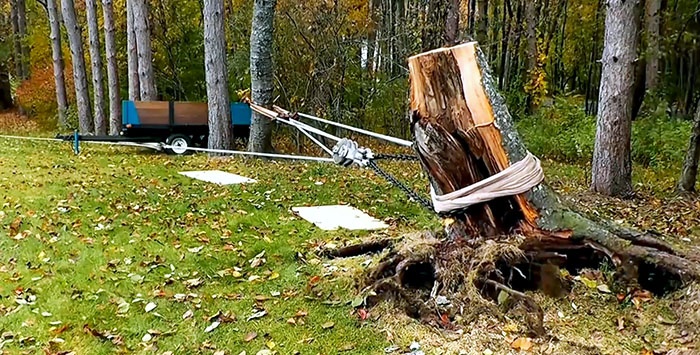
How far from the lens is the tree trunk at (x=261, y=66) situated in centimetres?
719

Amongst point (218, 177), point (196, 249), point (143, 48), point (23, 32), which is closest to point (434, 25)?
point (143, 48)

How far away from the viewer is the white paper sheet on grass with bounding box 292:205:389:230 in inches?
161

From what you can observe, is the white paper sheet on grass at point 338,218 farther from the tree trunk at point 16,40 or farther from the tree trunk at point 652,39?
the tree trunk at point 16,40

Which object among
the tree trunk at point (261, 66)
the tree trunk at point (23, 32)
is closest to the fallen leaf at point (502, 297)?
the tree trunk at point (261, 66)

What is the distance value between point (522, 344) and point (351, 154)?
→ 134cm

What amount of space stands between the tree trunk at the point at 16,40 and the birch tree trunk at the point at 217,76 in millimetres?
11720

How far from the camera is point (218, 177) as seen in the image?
644cm

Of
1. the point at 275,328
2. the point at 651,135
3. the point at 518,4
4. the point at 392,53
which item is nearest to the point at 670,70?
the point at 518,4

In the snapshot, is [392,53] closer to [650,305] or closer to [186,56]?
[186,56]

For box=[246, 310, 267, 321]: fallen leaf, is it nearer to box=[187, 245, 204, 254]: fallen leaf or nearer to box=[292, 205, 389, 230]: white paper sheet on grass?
box=[187, 245, 204, 254]: fallen leaf

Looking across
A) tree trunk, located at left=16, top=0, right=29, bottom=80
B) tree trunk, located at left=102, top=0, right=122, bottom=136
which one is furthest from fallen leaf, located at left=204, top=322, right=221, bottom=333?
tree trunk, located at left=16, top=0, right=29, bottom=80

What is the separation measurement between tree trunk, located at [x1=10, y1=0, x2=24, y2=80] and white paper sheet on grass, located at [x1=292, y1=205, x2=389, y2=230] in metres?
16.0

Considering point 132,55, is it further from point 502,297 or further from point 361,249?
point 502,297

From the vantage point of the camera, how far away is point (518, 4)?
13539mm
